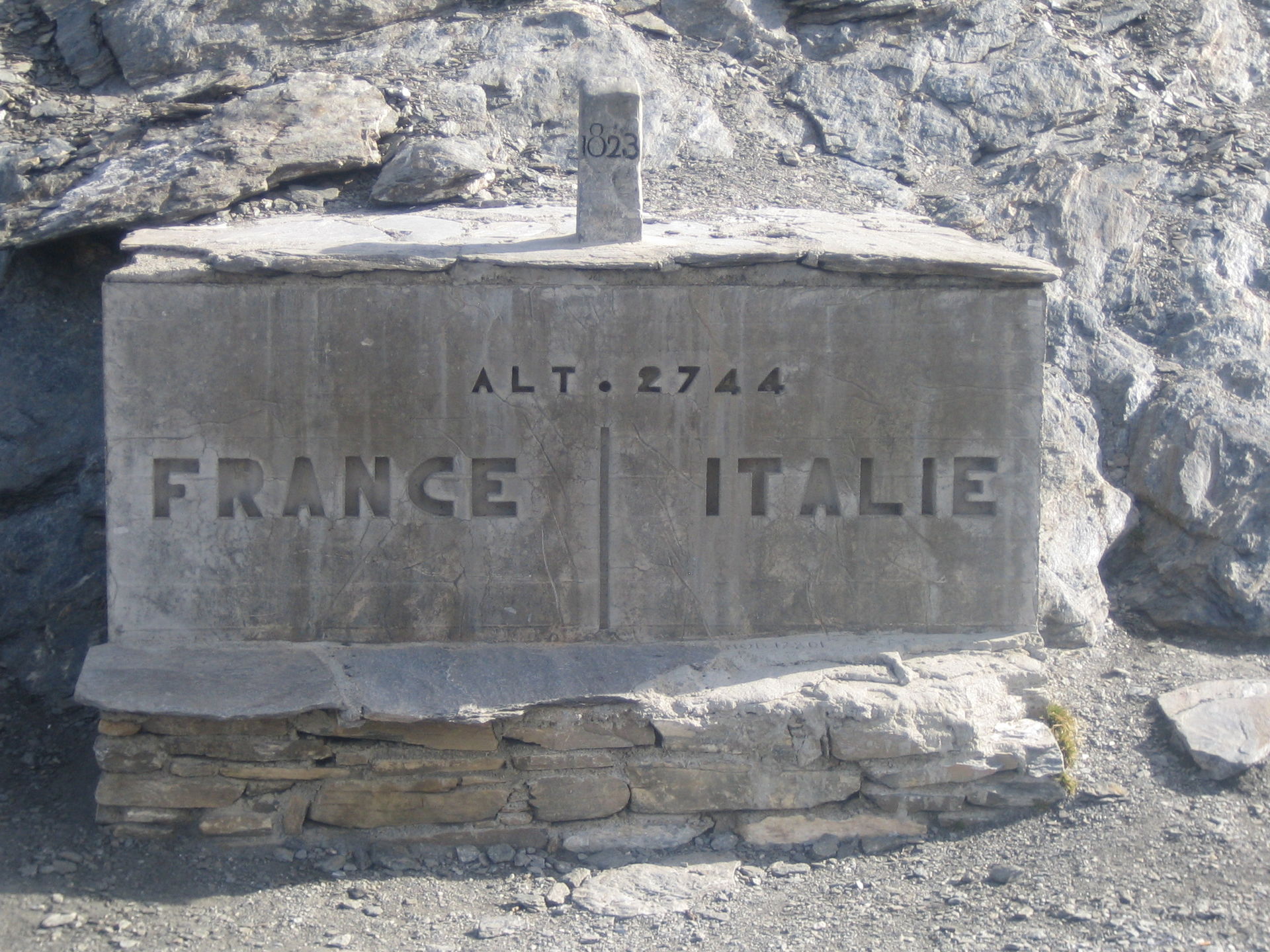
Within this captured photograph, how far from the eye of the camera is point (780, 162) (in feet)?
22.7

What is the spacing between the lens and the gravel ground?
3.91m

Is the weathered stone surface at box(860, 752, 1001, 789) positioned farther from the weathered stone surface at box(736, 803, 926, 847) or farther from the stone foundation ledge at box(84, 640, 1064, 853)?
the weathered stone surface at box(736, 803, 926, 847)

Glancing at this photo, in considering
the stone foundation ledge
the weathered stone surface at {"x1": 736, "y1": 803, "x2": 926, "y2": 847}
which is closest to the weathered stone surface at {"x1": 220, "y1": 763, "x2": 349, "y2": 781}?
the stone foundation ledge

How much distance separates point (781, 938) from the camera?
12.9ft

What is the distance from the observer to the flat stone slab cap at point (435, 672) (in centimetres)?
421

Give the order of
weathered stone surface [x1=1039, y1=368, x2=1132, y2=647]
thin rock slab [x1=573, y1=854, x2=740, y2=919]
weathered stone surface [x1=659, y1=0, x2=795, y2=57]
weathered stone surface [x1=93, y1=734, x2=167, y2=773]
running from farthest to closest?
weathered stone surface [x1=659, y1=0, x2=795, y2=57], weathered stone surface [x1=1039, y1=368, x2=1132, y2=647], weathered stone surface [x1=93, y1=734, x2=167, y2=773], thin rock slab [x1=573, y1=854, x2=740, y2=919]

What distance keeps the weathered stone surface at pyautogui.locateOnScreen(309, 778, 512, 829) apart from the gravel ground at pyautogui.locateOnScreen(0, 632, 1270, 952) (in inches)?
5.5

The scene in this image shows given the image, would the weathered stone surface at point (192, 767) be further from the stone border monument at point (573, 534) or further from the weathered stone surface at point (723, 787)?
the weathered stone surface at point (723, 787)

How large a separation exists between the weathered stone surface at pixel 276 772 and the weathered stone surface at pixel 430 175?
9.95 feet

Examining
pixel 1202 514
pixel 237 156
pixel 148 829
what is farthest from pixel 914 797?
pixel 237 156

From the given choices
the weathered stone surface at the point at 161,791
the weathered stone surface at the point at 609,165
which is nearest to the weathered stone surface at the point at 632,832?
the weathered stone surface at the point at 161,791

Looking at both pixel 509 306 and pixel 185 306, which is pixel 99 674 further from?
pixel 509 306

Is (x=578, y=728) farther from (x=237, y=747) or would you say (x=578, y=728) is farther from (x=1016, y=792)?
(x=1016, y=792)

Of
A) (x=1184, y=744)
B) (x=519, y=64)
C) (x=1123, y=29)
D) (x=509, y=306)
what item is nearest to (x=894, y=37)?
(x=1123, y=29)
